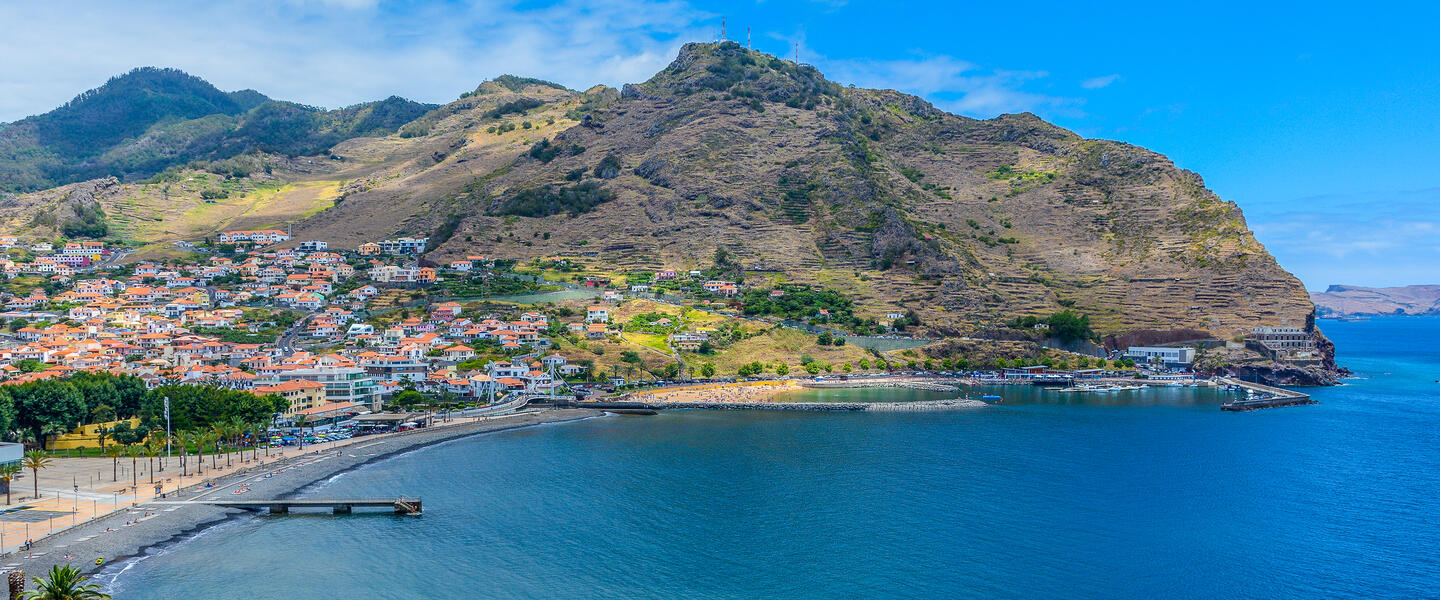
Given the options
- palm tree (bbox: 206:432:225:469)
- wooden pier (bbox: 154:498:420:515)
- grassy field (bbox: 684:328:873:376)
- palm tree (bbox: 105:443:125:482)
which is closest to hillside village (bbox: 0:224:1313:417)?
grassy field (bbox: 684:328:873:376)

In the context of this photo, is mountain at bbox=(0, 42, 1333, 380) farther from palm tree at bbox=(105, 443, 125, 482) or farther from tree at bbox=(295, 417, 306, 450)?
palm tree at bbox=(105, 443, 125, 482)

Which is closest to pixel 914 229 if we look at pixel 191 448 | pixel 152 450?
pixel 191 448

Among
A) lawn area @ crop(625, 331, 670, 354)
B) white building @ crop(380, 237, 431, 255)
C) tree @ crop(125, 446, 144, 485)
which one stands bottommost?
tree @ crop(125, 446, 144, 485)

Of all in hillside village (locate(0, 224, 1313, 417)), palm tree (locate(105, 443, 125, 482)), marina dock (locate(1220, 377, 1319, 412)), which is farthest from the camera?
marina dock (locate(1220, 377, 1319, 412))

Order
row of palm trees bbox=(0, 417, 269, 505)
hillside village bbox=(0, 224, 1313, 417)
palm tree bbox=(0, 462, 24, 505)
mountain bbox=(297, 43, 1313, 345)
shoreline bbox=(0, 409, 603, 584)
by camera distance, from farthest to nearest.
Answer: mountain bbox=(297, 43, 1313, 345) → hillside village bbox=(0, 224, 1313, 417) → row of palm trees bbox=(0, 417, 269, 505) → palm tree bbox=(0, 462, 24, 505) → shoreline bbox=(0, 409, 603, 584)

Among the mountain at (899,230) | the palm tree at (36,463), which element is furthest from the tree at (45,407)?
the mountain at (899,230)

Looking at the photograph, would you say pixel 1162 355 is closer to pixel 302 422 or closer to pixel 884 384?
pixel 884 384

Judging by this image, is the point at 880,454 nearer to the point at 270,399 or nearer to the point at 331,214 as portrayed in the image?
the point at 270,399

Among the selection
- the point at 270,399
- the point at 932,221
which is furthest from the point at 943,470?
the point at 932,221

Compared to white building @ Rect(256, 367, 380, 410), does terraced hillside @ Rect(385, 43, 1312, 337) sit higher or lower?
higher
